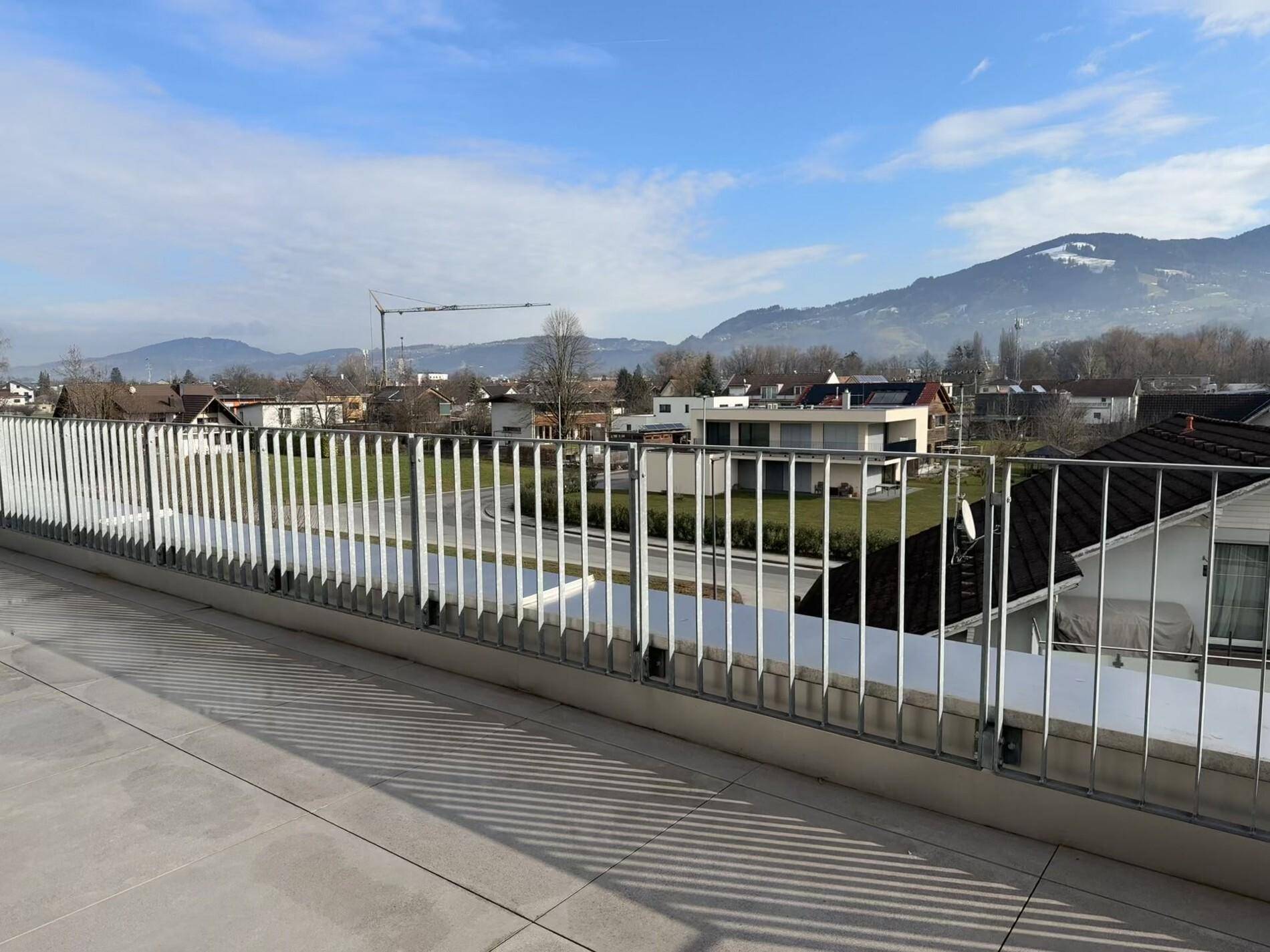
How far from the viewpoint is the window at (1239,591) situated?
435 cm

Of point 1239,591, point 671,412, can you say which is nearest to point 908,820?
point 1239,591

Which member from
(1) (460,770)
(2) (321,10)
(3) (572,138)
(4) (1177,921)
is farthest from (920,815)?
(3) (572,138)

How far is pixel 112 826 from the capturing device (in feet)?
8.36

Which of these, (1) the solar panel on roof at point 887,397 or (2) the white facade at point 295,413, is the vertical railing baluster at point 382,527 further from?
(1) the solar panel on roof at point 887,397

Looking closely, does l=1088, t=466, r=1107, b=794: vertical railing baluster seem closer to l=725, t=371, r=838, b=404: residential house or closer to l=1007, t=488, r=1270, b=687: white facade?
l=1007, t=488, r=1270, b=687: white facade

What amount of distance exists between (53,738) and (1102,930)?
3.75 m

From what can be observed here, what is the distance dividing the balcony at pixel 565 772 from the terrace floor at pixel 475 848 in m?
0.01

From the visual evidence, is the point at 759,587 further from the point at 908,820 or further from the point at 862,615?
the point at 908,820

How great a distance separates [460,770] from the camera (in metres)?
2.93

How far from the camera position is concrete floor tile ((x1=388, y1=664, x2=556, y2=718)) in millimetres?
3529

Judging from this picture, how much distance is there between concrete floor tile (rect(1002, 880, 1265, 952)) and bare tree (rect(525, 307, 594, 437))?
2097 inches

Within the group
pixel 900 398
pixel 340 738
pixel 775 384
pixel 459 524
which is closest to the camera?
pixel 340 738

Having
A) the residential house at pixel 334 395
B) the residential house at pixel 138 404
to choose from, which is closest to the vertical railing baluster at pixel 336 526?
the residential house at pixel 138 404

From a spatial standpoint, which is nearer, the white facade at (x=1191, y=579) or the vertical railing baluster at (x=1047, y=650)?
the vertical railing baluster at (x=1047, y=650)
